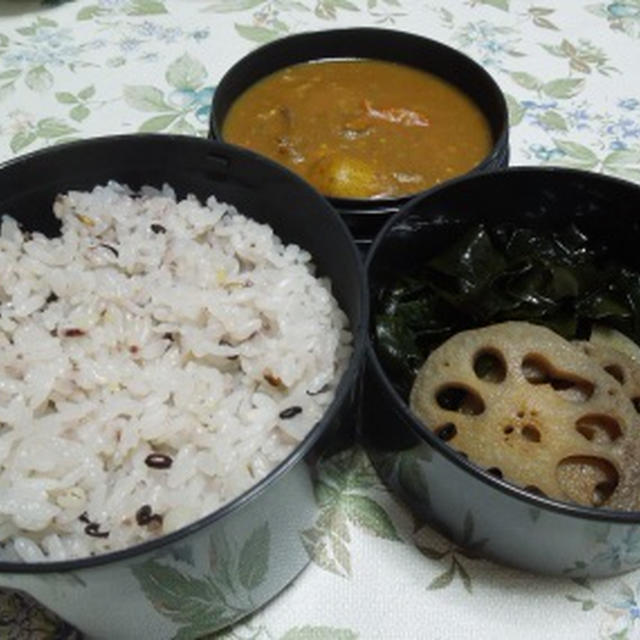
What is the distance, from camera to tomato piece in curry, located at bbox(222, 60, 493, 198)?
1.93m

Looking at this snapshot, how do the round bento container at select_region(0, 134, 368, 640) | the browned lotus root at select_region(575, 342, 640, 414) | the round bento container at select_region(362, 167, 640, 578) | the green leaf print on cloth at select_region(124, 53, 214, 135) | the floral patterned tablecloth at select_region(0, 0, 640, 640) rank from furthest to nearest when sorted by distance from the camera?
the green leaf print on cloth at select_region(124, 53, 214, 135) < the browned lotus root at select_region(575, 342, 640, 414) < the floral patterned tablecloth at select_region(0, 0, 640, 640) < the round bento container at select_region(362, 167, 640, 578) < the round bento container at select_region(0, 134, 368, 640)

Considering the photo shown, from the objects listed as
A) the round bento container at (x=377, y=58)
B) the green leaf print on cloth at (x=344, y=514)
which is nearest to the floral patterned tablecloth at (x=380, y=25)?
the green leaf print on cloth at (x=344, y=514)

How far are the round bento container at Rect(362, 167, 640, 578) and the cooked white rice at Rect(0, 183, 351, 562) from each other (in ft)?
0.48

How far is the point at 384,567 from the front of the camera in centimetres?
145

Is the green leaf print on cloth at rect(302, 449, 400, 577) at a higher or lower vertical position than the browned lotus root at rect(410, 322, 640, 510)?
lower

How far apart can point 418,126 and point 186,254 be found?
0.75 meters

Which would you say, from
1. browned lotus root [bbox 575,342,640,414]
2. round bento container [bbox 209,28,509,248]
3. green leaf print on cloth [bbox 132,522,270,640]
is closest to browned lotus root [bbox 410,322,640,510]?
browned lotus root [bbox 575,342,640,414]

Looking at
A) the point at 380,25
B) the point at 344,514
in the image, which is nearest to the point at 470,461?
the point at 344,514

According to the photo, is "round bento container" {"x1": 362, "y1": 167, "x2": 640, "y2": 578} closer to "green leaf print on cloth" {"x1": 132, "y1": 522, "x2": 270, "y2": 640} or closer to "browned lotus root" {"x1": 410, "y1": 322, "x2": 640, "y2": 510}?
"browned lotus root" {"x1": 410, "y1": 322, "x2": 640, "y2": 510}

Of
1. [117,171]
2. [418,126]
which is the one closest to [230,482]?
[117,171]

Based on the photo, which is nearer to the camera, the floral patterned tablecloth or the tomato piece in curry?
the floral patterned tablecloth

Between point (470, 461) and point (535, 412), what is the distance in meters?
0.20

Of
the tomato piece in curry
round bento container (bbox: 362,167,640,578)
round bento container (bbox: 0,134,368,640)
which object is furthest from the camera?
the tomato piece in curry

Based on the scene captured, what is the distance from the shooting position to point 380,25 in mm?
2686
